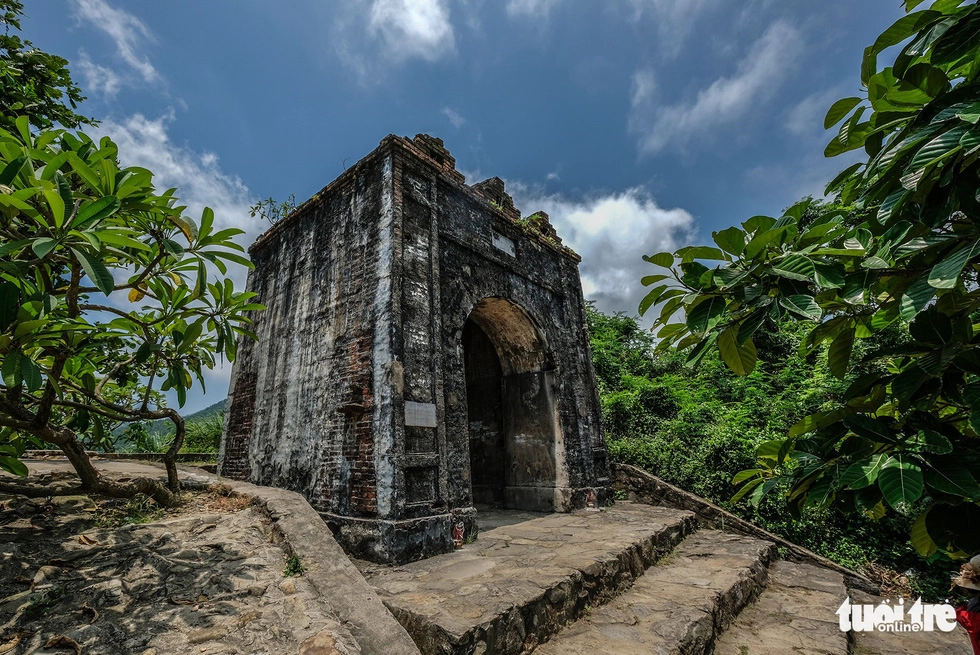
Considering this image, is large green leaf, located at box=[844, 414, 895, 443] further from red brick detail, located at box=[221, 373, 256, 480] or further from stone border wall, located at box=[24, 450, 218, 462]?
red brick detail, located at box=[221, 373, 256, 480]

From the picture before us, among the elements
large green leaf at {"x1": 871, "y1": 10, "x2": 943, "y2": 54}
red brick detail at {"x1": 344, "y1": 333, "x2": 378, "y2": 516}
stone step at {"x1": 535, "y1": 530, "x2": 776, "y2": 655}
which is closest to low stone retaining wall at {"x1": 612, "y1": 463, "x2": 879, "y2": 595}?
stone step at {"x1": 535, "y1": 530, "x2": 776, "y2": 655}

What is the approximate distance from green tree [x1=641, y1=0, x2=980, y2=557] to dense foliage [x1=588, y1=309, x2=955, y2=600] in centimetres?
152

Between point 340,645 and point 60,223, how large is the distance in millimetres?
2509

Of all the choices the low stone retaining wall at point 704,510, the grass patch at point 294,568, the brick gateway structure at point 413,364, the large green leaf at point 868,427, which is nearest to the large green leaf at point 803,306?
the large green leaf at point 868,427

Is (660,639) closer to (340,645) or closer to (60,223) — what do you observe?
(340,645)

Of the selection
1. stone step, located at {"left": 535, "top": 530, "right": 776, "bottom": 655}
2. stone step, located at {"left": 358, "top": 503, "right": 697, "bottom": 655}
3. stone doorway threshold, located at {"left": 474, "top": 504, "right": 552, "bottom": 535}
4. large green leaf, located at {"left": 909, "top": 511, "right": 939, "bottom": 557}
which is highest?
large green leaf, located at {"left": 909, "top": 511, "right": 939, "bottom": 557}

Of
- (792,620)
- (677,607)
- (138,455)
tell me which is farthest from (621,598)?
(138,455)

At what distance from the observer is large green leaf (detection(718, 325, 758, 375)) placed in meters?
1.44

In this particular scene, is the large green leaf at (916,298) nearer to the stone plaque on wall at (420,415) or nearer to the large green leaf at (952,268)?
the large green leaf at (952,268)

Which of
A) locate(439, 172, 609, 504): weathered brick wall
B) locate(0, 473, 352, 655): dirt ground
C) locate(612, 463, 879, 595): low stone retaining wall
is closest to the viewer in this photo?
locate(0, 473, 352, 655): dirt ground

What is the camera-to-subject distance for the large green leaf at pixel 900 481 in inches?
40.8

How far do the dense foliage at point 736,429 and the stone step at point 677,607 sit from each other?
77cm

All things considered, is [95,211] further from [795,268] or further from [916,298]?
[916,298]

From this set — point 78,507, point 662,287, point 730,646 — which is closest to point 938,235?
point 662,287
